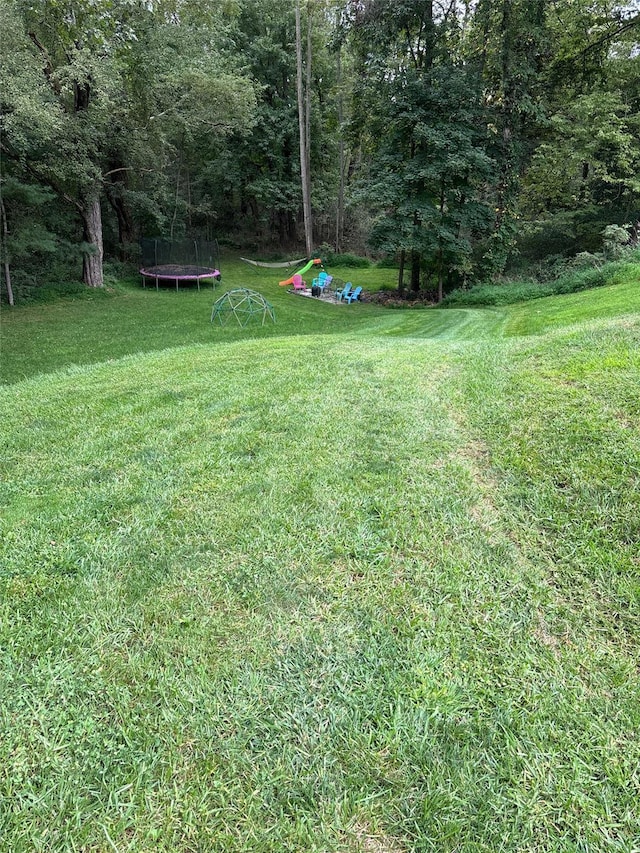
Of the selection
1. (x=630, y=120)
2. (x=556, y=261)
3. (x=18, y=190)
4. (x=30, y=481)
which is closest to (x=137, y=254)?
(x=18, y=190)

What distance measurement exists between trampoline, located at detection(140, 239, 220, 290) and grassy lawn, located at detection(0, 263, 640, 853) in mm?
12568

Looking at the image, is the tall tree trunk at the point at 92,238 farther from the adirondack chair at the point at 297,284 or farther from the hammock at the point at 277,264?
the hammock at the point at 277,264

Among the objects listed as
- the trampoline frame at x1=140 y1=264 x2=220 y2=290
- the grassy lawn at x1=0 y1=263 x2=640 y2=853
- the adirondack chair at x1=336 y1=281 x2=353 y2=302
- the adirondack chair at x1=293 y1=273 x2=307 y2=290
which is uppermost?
the trampoline frame at x1=140 y1=264 x2=220 y2=290

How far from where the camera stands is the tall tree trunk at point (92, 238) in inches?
500

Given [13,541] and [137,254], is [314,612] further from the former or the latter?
[137,254]

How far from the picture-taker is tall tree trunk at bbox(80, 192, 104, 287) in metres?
12.7

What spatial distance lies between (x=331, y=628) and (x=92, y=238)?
564 inches

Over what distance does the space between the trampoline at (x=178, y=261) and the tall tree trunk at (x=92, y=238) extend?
169 cm

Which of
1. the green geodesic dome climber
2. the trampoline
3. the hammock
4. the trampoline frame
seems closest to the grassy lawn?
the green geodesic dome climber

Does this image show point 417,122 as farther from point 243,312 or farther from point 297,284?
point 243,312

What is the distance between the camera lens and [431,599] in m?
1.68

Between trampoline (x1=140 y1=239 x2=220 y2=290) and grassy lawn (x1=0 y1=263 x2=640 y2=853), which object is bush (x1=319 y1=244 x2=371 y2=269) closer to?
trampoline (x1=140 y1=239 x2=220 y2=290)

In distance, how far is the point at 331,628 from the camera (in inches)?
61.7

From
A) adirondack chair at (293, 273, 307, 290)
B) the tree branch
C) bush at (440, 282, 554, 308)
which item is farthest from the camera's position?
adirondack chair at (293, 273, 307, 290)
